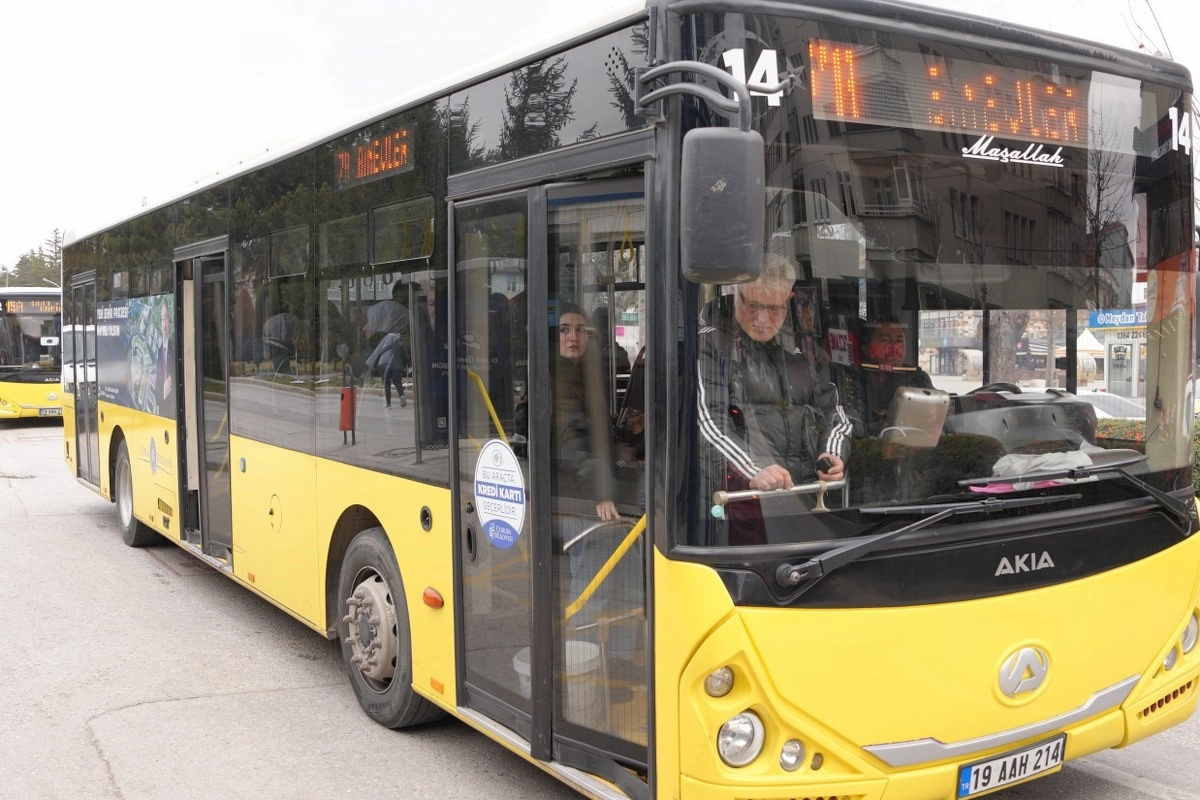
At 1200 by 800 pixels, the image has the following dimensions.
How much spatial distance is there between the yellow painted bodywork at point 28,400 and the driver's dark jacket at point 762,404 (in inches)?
964

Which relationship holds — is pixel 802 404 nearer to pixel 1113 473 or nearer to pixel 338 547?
pixel 1113 473

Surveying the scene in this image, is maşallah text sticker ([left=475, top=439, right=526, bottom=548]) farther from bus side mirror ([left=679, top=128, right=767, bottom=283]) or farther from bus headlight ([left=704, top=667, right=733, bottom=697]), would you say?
bus side mirror ([left=679, top=128, right=767, bottom=283])

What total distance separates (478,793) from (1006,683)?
7.47ft

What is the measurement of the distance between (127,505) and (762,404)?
8.46 meters

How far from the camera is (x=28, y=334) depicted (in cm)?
2503

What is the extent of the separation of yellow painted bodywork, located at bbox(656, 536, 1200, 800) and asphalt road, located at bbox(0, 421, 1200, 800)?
1.23 metres

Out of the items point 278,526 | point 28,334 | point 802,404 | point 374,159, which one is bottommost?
point 278,526

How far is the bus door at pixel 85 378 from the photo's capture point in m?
11.3

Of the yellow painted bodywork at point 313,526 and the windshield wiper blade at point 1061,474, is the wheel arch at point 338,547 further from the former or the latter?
→ the windshield wiper blade at point 1061,474

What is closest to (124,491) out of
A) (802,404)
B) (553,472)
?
(553,472)

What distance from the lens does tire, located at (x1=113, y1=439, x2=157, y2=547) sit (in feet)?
33.3

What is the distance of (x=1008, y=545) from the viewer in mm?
3600

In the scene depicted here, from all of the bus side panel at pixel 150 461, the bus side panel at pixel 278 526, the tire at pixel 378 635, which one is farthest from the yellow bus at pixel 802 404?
the bus side panel at pixel 150 461

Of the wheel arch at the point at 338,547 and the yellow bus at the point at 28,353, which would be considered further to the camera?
the yellow bus at the point at 28,353
